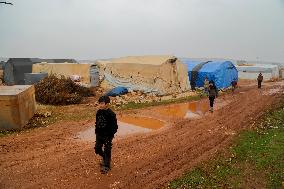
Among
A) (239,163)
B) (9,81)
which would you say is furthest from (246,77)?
(239,163)

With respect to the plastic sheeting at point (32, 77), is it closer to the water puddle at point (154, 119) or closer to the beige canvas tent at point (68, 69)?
the beige canvas tent at point (68, 69)

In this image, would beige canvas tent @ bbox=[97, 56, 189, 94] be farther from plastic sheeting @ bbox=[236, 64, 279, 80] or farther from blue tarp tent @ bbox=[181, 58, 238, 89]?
plastic sheeting @ bbox=[236, 64, 279, 80]

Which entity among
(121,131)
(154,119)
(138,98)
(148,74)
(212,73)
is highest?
(148,74)

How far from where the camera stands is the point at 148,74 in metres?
29.0

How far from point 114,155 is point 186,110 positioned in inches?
420

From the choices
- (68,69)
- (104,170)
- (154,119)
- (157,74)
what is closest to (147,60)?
(157,74)

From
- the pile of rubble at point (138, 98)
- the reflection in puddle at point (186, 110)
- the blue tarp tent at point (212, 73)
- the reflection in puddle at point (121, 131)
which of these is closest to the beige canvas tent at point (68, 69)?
the blue tarp tent at point (212, 73)

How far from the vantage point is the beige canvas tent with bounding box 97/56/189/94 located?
2864 cm

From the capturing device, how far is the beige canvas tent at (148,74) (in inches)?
1128

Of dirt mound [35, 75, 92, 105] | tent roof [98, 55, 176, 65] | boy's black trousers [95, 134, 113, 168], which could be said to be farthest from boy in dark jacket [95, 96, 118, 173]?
tent roof [98, 55, 176, 65]

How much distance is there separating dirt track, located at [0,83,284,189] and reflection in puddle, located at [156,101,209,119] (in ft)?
8.22

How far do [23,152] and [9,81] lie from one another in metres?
31.3

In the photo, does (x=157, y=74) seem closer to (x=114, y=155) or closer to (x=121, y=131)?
(x=121, y=131)

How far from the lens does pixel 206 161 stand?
9.95 m
